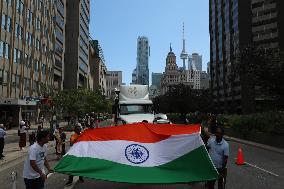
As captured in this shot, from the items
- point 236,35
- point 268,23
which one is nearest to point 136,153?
point 268,23

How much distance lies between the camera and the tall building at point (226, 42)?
137 meters

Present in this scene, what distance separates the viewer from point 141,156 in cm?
1045

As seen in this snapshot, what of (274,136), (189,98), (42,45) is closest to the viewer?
(274,136)

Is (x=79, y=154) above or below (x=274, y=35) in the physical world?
below

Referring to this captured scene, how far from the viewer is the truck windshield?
29719 mm

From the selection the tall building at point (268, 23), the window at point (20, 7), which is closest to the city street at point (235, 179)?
the window at point (20, 7)

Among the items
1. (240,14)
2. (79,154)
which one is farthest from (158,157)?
(240,14)

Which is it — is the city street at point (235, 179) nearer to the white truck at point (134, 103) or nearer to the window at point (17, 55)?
the white truck at point (134, 103)

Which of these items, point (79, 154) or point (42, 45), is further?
point (42, 45)

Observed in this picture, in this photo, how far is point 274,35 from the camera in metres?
123

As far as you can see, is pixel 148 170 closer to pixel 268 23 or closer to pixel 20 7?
pixel 20 7

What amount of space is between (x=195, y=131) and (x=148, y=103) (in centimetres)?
1965

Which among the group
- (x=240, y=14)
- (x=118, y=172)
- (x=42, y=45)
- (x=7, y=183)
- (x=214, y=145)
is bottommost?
(x=7, y=183)

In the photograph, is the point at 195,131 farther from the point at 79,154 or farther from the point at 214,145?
the point at 79,154
